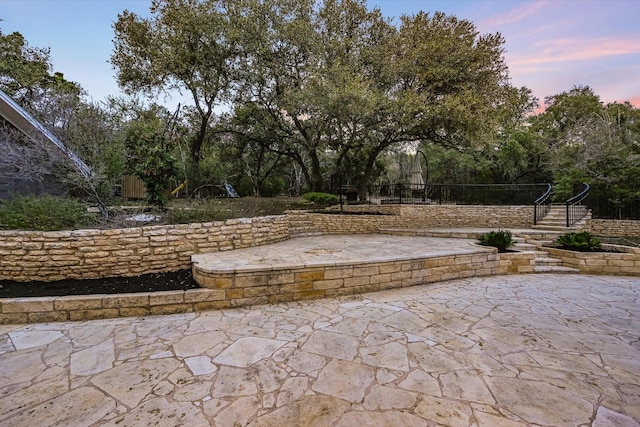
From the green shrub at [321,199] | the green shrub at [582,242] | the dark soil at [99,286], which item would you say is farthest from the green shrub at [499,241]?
the dark soil at [99,286]

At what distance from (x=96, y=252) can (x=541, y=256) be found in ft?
27.6

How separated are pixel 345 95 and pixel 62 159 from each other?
22.0ft

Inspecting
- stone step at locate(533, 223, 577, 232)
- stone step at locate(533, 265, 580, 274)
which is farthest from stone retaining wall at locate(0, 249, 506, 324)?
stone step at locate(533, 223, 577, 232)

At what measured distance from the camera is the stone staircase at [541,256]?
17.8 ft

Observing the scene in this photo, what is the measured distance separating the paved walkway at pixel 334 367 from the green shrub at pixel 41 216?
234 centimetres

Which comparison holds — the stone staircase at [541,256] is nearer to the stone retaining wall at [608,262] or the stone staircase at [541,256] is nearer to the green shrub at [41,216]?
the stone retaining wall at [608,262]

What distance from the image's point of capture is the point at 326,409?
175 cm

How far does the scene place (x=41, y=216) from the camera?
4703mm

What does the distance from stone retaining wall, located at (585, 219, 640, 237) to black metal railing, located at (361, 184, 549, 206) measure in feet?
6.73

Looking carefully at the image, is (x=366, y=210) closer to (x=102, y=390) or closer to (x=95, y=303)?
(x=95, y=303)

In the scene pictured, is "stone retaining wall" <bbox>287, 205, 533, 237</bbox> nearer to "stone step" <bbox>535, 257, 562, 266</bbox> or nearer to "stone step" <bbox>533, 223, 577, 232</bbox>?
"stone step" <bbox>533, 223, 577, 232</bbox>

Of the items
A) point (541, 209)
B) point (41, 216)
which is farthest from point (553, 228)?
point (41, 216)

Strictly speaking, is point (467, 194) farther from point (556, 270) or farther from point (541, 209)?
point (556, 270)

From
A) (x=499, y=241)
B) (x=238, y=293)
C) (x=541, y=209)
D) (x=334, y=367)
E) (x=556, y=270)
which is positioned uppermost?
(x=541, y=209)
